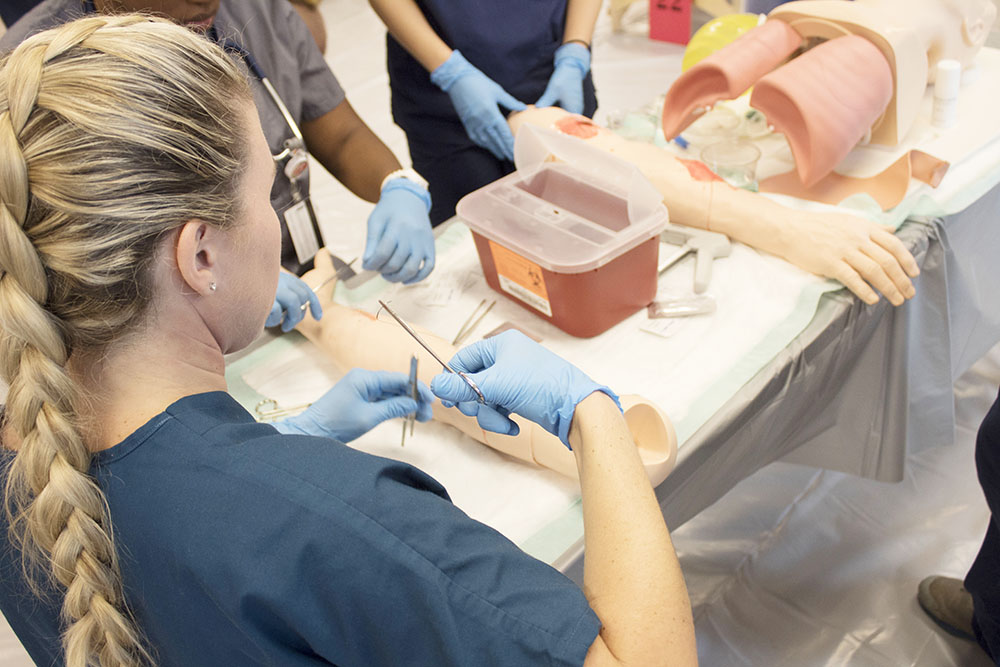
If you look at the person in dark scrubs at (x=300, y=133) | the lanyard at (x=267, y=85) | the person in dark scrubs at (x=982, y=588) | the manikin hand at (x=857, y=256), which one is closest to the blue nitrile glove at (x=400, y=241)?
the person in dark scrubs at (x=300, y=133)

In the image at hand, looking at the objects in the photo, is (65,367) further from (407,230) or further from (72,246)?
(407,230)

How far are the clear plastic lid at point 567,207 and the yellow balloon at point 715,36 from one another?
0.78m

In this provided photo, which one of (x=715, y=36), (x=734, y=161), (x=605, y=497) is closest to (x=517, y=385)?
(x=605, y=497)

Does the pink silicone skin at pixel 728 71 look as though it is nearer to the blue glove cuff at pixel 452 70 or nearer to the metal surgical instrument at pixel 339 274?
the blue glove cuff at pixel 452 70

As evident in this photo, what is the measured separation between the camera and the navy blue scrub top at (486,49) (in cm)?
192

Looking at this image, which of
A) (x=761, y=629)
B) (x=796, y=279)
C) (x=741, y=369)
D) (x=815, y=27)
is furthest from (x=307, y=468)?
(x=815, y=27)

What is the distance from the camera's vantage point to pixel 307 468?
70 centimetres

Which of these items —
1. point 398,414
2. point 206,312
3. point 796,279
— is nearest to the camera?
point 206,312

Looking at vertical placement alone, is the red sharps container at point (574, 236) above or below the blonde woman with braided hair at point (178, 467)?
below

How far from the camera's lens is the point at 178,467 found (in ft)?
2.32

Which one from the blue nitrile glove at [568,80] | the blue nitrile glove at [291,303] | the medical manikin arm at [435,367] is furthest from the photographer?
the blue nitrile glove at [568,80]

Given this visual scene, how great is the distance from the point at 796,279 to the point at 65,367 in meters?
1.17

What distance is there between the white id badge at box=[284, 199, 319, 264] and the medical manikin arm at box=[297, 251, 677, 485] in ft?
0.30

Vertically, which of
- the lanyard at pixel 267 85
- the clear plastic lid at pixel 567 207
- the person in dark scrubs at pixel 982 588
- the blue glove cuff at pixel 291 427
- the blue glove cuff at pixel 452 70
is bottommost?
the person in dark scrubs at pixel 982 588
